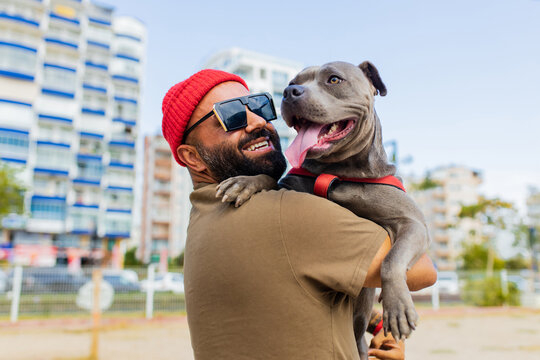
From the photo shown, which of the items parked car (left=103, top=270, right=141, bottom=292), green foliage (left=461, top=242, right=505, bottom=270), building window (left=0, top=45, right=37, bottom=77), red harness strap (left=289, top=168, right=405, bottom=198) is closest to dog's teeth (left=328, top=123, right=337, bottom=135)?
red harness strap (left=289, top=168, right=405, bottom=198)

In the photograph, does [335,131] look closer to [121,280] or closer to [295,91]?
[295,91]

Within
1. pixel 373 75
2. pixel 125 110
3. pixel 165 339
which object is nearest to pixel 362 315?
pixel 373 75

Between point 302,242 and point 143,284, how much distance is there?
13174 mm

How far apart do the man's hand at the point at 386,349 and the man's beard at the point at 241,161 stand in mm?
861

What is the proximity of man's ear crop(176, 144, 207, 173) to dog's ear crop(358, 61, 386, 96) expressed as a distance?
0.90 metres

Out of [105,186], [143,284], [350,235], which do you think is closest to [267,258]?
[350,235]

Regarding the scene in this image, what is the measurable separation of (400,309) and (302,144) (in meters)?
0.77

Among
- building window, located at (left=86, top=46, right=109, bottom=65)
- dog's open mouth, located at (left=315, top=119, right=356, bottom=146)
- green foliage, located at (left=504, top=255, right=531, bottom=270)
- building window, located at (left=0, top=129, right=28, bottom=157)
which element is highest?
building window, located at (left=86, top=46, right=109, bottom=65)

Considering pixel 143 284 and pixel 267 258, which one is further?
pixel 143 284

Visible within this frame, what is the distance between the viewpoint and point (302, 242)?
1628 mm

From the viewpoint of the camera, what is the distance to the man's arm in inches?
66.3

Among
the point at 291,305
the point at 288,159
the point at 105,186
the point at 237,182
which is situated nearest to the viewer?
the point at 291,305

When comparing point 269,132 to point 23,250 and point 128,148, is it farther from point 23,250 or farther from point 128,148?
point 128,148

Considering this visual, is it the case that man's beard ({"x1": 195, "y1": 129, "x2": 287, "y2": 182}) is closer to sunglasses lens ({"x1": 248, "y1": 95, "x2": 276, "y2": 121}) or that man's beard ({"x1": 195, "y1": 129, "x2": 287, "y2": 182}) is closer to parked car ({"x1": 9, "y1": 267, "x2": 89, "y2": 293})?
sunglasses lens ({"x1": 248, "y1": 95, "x2": 276, "y2": 121})
